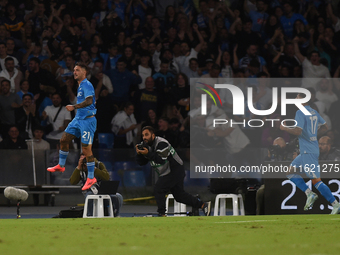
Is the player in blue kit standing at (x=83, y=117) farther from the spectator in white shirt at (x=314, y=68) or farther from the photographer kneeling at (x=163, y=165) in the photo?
the spectator in white shirt at (x=314, y=68)

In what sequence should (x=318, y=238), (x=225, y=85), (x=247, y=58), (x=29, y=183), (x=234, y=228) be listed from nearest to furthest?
1. (x=318, y=238)
2. (x=234, y=228)
3. (x=29, y=183)
4. (x=225, y=85)
5. (x=247, y=58)

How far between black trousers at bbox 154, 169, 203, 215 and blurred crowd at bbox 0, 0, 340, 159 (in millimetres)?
2773

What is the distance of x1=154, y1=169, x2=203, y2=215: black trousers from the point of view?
405 inches

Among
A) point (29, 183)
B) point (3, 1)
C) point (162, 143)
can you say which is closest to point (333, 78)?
point (162, 143)

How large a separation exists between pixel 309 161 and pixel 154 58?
6.26 m

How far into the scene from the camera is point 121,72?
14.7 metres

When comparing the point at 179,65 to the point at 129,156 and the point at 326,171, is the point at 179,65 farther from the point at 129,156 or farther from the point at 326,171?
the point at 326,171

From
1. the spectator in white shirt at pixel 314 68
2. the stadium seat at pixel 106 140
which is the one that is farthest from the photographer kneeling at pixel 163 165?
the spectator in white shirt at pixel 314 68

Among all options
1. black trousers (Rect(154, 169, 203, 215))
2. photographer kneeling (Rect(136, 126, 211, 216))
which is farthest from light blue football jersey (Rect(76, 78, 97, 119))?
black trousers (Rect(154, 169, 203, 215))

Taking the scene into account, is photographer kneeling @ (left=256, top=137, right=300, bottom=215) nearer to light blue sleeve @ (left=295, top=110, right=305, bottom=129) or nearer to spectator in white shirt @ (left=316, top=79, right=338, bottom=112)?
light blue sleeve @ (left=295, top=110, right=305, bottom=129)

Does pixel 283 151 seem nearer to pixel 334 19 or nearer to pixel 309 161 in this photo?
pixel 309 161

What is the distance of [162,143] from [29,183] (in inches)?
169

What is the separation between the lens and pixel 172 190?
10.5m

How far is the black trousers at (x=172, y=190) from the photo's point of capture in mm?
10281
